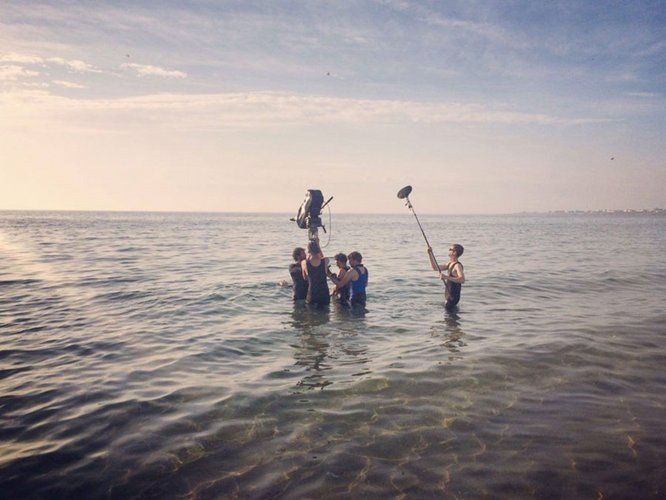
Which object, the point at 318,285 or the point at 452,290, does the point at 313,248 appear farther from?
the point at 452,290

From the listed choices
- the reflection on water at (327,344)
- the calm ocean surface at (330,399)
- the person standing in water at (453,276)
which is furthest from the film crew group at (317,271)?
the person standing in water at (453,276)

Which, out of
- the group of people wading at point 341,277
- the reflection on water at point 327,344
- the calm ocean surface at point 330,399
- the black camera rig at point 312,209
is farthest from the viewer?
the group of people wading at point 341,277

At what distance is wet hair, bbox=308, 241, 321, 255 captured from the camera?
1068 cm

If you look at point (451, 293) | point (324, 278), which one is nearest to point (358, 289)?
point (324, 278)

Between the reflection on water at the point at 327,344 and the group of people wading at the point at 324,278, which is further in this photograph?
the group of people wading at the point at 324,278

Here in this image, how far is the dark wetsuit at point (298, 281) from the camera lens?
1173 cm

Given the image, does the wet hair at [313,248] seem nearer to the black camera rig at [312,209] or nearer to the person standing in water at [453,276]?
the black camera rig at [312,209]

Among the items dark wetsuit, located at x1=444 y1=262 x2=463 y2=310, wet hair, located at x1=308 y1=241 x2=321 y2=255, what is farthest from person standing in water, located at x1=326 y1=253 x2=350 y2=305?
dark wetsuit, located at x1=444 y1=262 x2=463 y2=310

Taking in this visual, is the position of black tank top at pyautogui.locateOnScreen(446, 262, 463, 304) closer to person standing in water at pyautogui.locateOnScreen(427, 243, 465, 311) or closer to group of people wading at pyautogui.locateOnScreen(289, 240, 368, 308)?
person standing in water at pyautogui.locateOnScreen(427, 243, 465, 311)

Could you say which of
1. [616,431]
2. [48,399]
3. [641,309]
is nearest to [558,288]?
[641,309]

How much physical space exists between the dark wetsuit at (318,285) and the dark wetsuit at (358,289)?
0.83 metres

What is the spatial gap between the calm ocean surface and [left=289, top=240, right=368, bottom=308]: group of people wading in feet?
2.10

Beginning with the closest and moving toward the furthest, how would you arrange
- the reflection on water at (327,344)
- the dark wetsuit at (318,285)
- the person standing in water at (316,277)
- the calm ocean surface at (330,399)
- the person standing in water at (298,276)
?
the calm ocean surface at (330,399)
the reflection on water at (327,344)
the person standing in water at (316,277)
the dark wetsuit at (318,285)
the person standing in water at (298,276)

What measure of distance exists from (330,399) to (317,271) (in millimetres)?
5508
